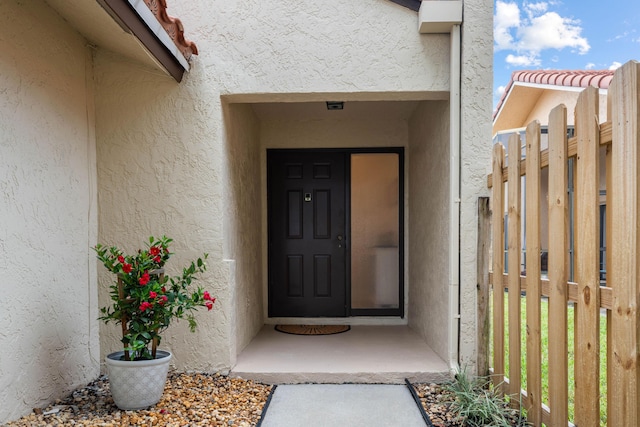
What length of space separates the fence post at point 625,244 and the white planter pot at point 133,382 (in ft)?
8.69

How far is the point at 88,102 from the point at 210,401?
2538 mm

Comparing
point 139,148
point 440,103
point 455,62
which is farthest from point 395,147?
point 139,148

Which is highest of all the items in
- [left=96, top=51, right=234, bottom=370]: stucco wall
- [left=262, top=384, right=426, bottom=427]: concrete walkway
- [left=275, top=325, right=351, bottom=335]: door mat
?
[left=96, top=51, right=234, bottom=370]: stucco wall

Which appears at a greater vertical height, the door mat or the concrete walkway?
the door mat

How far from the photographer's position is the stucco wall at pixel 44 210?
2887 millimetres

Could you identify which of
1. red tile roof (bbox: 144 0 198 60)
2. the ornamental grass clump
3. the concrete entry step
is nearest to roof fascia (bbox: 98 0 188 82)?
red tile roof (bbox: 144 0 198 60)

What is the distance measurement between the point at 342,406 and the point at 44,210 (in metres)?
2.48

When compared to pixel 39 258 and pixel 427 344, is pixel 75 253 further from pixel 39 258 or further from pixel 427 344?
pixel 427 344

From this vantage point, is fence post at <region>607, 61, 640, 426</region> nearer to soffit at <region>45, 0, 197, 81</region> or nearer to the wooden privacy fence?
the wooden privacy fence

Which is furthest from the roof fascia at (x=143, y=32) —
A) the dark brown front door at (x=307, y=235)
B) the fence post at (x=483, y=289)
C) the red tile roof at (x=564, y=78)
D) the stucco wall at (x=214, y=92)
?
the red tile roof at (x=564, y=78)

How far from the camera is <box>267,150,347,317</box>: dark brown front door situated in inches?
233

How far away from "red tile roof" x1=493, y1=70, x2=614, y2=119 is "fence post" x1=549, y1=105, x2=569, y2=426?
433cm

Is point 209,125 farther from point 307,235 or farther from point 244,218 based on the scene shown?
point 307,235

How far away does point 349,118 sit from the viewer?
5.80 m
